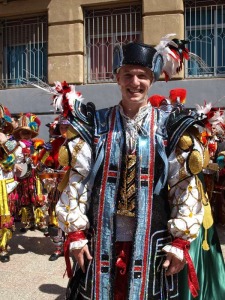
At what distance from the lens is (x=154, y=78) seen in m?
2.28

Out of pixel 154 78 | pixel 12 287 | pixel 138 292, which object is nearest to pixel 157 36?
pixel 12 287

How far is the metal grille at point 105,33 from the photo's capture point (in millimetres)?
9203

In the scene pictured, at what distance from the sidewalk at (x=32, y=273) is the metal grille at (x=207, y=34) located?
4831mm

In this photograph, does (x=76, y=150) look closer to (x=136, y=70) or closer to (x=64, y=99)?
(x=64, y=99)

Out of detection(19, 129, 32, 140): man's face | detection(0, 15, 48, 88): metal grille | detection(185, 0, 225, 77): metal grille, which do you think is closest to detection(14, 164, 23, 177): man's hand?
detection(19, 129, 32, 140): man's face

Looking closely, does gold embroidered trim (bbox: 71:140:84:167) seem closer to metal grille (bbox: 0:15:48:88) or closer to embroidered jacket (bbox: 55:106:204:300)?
embroidered jacket (bbox: 55:106:204:300)

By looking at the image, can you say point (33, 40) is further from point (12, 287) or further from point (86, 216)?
point (86, 216)

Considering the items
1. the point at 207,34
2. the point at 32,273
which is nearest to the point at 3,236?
the point at 32,273

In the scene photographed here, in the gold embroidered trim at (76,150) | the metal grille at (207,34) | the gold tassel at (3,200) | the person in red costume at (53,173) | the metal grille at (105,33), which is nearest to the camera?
the gold embroidered trim at (76,150)

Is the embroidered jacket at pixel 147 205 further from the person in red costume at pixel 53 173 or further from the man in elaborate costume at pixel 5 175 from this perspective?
the man in elaborate costume at pixel 5 175

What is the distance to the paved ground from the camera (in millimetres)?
4160

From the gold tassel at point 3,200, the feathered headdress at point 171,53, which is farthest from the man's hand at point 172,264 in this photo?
the gold tassel at point 3,200

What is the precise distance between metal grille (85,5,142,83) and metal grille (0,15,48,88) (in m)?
1.12

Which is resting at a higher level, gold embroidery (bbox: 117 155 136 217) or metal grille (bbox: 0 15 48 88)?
metal grille (bbox: 0 15 48 88)
